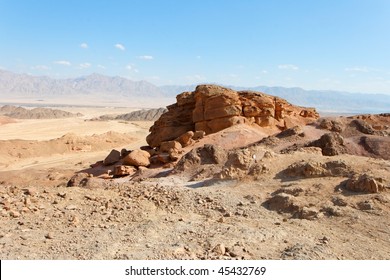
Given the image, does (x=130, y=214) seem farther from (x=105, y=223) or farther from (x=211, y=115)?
(x=211, y=115)

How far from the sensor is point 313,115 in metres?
22.8

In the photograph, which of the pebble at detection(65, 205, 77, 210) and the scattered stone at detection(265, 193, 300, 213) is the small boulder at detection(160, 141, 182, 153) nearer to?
the scattered stone at detection(265, 193, 300, 213)

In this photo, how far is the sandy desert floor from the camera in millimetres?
5492

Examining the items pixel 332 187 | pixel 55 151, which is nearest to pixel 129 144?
pixel 55 151

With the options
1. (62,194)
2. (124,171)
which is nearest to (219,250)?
(62,194)

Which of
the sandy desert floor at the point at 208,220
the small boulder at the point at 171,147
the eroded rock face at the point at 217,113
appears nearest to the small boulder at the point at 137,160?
the small boulder at the point at 171,147

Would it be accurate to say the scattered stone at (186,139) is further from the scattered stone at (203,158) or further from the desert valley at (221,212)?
the scattered stone at (203,158)

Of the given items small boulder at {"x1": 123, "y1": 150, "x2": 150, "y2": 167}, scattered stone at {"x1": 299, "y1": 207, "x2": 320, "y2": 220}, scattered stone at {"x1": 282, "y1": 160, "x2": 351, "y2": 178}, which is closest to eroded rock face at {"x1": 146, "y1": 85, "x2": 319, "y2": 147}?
small boulder at {"x1": 123, "y1": 150, "x2": 150, "y2": 167}

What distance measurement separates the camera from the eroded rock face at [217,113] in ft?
63.1

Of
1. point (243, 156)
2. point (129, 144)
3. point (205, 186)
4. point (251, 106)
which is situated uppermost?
point (251, 106)

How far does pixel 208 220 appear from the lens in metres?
7.14

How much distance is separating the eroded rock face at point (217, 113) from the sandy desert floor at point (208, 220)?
877cm

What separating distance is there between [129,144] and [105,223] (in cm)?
2757

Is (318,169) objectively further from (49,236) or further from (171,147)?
(171,147)
